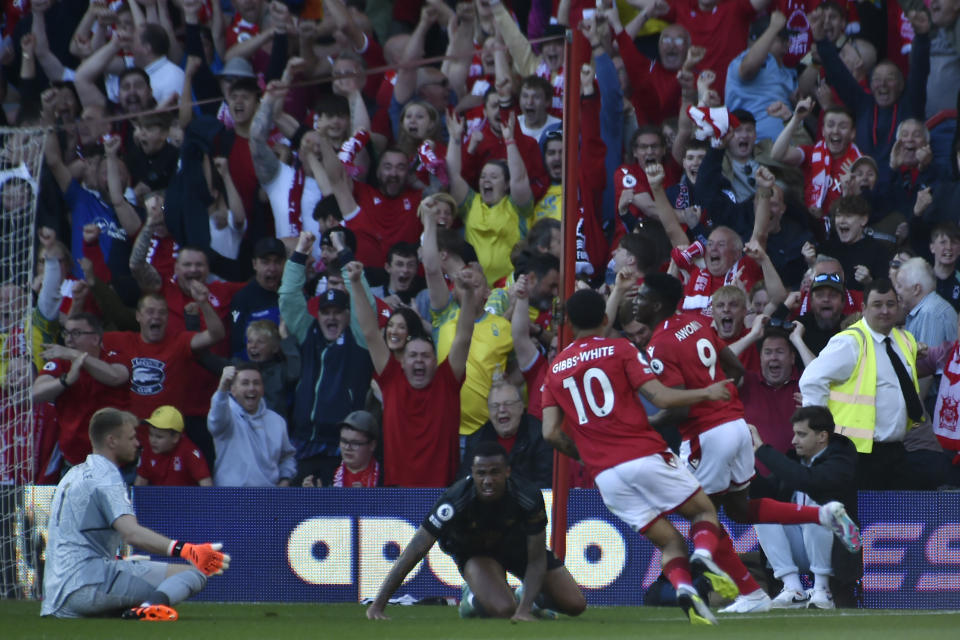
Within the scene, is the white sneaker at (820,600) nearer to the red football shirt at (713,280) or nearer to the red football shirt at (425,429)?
the red football shirt at (713,280)

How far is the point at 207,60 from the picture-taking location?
16.0 metres

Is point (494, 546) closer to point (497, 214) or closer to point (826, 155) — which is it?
point (497, 214)

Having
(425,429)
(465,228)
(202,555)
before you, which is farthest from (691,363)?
(465,228)

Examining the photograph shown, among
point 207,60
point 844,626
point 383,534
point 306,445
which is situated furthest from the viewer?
point 207,60

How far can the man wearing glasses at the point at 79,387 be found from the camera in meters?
12.4

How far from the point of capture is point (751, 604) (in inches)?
365

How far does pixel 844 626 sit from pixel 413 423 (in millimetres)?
4245

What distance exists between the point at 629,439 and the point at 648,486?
0.29m

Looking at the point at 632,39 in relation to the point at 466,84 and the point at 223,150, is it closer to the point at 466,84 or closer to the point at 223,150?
the point at 466,84

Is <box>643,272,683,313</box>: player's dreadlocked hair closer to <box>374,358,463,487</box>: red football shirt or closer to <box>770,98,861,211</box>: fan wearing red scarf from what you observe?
<box>374,358,463,487</box>: red football shirt

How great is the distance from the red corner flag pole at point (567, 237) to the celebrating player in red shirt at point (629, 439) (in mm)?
1329

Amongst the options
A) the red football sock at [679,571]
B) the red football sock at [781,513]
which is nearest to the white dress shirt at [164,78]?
the red football sock at [781,513]

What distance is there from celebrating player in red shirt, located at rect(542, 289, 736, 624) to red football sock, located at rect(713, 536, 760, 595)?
39 cm

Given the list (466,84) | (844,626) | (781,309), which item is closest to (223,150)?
(466,84)
